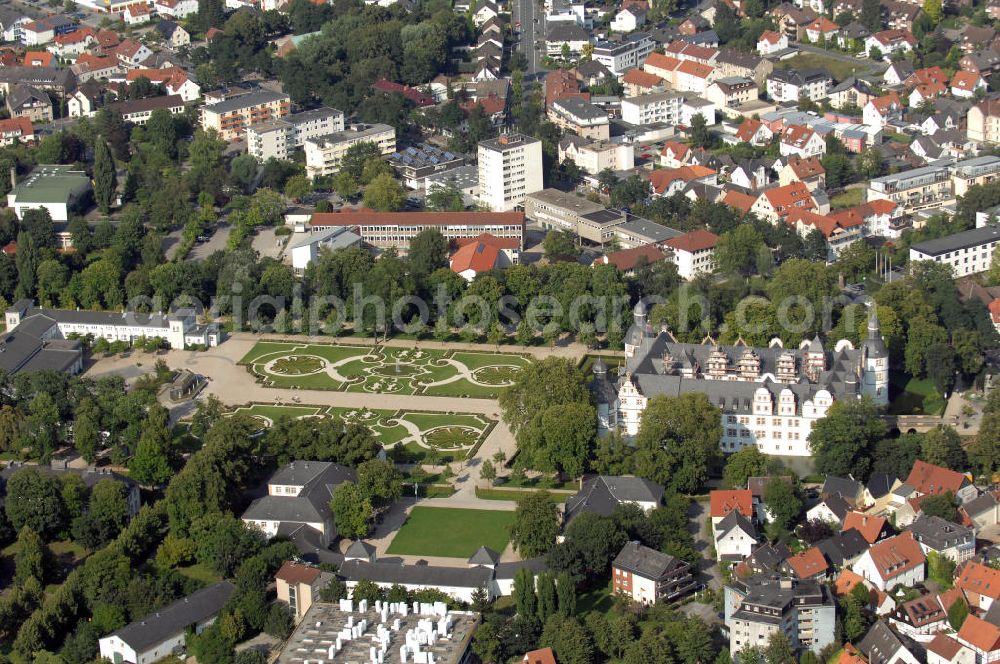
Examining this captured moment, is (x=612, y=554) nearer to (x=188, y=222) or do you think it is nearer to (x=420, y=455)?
(x=420, y=455)

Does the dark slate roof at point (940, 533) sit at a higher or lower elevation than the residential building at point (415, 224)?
lower

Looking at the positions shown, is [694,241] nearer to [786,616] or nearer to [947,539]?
[947,539]

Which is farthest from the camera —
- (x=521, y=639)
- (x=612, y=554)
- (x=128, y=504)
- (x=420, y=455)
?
(x=420, y=455)

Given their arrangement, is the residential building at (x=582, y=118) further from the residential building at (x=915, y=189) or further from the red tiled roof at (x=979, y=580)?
the red tiled roof at (x=979, y=580)

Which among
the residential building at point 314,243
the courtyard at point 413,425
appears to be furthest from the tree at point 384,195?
the courtyard at point 413,425

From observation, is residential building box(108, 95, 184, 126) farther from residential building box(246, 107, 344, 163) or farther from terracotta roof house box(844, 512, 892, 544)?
terracotta roof house box(844, 512, 892, 544)

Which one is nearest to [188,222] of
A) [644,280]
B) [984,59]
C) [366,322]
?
[366,322]
